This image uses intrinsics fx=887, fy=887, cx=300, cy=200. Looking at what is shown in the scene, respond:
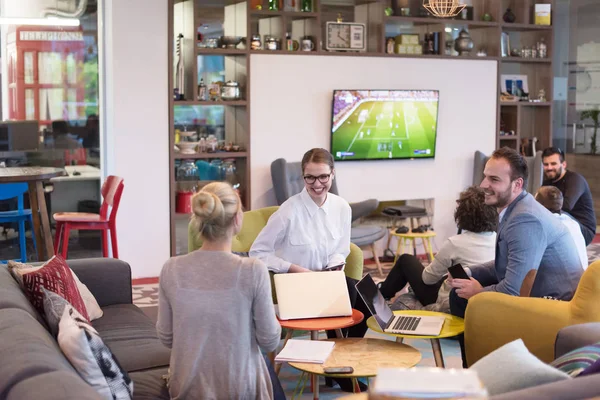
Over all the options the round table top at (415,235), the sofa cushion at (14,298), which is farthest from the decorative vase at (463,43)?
the sofa cushion at (14,298)

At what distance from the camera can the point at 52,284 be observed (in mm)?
4000

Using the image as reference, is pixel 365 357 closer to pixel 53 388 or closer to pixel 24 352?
pixel 24 352

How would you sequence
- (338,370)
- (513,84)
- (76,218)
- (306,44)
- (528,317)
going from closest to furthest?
(338,370), (528,317), (76,218), (306,44), (513,84)

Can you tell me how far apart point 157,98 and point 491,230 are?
3.61m

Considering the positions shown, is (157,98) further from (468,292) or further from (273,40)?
(468,292)

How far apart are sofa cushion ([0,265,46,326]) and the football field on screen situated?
4.78 m

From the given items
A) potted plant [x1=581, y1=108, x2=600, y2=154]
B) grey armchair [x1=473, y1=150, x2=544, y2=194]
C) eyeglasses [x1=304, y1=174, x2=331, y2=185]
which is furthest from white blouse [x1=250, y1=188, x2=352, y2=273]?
potted plant [x1=581, y1=108, x2=600, y2=154]

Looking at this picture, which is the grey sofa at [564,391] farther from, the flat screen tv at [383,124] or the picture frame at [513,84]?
the picture frame at [513,84]

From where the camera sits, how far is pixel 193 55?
7836 millimetres

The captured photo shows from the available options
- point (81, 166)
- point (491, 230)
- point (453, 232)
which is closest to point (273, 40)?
point (81, 166)

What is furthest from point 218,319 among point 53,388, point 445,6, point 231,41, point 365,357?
point 231,41

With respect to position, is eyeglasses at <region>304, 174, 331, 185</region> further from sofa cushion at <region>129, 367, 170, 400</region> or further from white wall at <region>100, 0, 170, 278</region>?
white wall at <region>100, 0, 170, 278</region>

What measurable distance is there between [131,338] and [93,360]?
1393 mm

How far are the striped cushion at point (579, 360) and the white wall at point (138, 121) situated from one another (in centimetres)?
530
